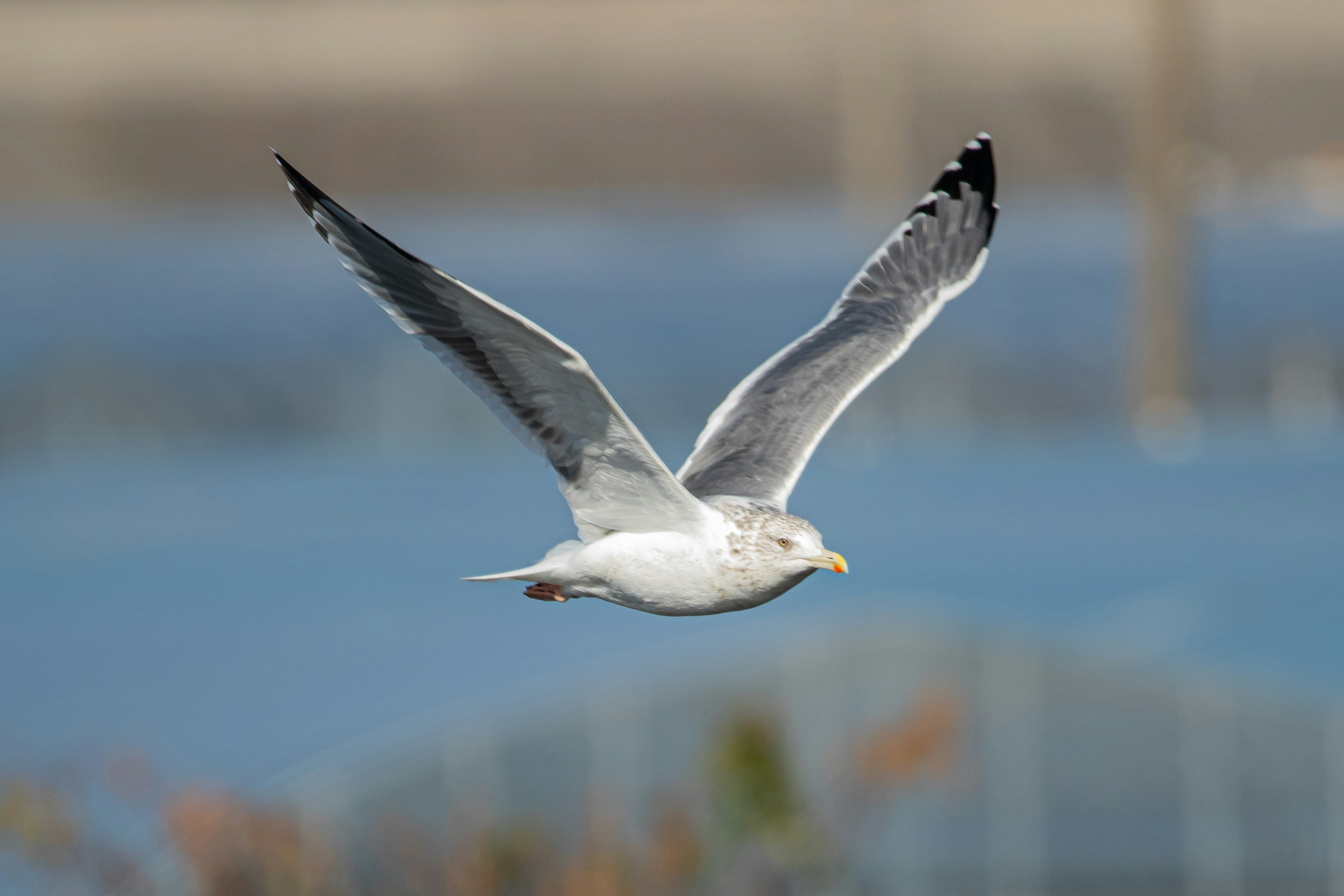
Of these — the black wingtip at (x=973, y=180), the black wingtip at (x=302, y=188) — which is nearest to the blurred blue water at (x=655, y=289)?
the black wingtip at (x=973, y=180)

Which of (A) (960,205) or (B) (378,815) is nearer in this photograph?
(A) (960,205)

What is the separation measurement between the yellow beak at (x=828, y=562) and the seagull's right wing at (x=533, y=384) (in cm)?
25

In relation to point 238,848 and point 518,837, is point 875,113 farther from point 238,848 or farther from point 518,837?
point 238,848

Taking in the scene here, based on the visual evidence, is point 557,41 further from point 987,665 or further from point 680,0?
point 987,665

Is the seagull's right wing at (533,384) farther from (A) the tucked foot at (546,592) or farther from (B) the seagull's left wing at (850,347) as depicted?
(B) the seagull's left wing at (850,347)

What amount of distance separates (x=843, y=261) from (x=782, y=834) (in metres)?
9.39

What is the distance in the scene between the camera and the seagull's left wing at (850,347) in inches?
154

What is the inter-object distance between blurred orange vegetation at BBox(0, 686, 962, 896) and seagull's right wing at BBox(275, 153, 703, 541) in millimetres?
3300

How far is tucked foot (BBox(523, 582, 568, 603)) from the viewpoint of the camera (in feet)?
10.7

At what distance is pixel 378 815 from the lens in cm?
721

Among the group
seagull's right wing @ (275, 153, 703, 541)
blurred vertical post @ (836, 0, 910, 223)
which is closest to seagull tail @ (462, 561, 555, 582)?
seagull's right wing @ (275, 153, 703, 541)

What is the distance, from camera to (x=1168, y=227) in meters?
12.0

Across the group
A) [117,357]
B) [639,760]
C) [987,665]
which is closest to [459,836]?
[639,760]

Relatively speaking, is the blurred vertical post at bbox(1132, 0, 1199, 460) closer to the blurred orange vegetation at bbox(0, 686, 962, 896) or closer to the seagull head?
the blurred orange vegetation at bbox(0, 686, 962, 896)
